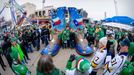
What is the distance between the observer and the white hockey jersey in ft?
16.6

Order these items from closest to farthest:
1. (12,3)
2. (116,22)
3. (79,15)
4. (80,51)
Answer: (80,51) → (79,15) → (12,3) → (116,22)

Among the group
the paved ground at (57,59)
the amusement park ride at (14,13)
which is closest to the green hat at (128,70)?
the paved ground at (57,59)

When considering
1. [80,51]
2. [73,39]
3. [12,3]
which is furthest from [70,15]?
[12,3]

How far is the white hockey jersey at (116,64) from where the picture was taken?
5.07 metres

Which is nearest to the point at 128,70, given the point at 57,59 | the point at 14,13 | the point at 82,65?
the point at 82,65

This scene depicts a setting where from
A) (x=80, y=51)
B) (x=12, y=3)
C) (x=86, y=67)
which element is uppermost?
(x=12, y=3)

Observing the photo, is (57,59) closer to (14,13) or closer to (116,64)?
(116,64)

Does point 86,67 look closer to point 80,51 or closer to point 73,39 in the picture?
point 80,51

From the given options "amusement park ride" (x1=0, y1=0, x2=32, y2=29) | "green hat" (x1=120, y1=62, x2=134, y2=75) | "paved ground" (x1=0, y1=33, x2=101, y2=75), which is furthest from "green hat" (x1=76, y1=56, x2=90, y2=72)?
"amusement park ride" (x1=0, y1=0, x2=32, y2=29)

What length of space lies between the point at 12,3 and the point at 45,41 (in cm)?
1253

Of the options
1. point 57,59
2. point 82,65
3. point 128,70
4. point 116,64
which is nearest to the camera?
point 82,65

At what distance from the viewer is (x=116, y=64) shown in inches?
201

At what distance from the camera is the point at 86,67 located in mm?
4258

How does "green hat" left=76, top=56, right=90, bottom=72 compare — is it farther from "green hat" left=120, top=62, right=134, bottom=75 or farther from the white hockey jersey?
the white hockey jersey
